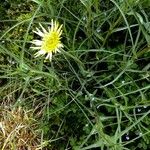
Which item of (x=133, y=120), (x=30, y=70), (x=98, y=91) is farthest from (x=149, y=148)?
(x=30, y=70)

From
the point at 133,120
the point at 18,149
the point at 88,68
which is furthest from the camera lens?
the point at 18,149

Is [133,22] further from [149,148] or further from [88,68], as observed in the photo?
[149,148]

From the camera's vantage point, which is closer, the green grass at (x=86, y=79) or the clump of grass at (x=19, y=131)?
the green grass at (x=86, y=79)

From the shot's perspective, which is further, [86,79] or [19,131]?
[19,131]

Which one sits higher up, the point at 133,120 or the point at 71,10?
the point at 71,10

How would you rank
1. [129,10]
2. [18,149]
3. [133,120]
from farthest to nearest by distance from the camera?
[18,149] → [133,120] → [129,10]
